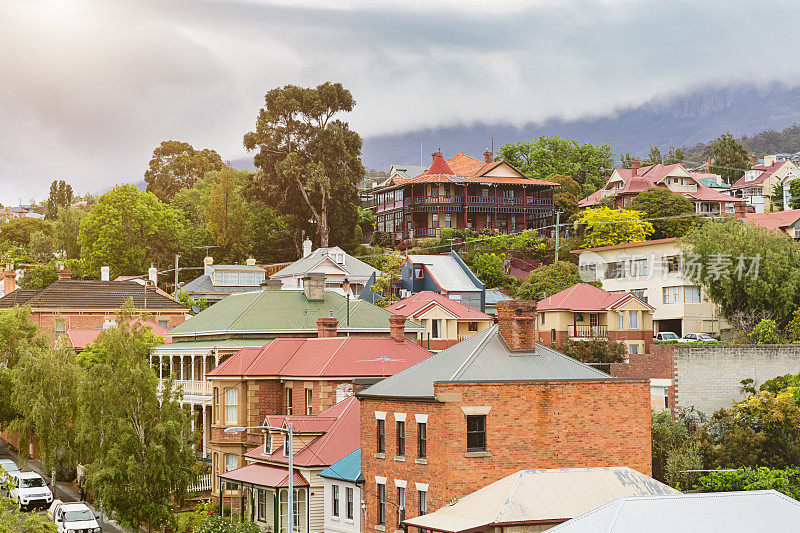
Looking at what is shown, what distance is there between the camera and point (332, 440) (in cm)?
5062

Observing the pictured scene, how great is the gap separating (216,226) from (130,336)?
78383 millimetres

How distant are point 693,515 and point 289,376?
97.9 feet

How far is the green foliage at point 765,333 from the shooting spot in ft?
244

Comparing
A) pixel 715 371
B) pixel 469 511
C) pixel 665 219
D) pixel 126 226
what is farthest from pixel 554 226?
pixel 469 511

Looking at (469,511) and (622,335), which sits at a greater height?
(622,335)

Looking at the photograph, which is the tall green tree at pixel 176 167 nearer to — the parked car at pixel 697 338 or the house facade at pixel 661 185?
the house facade at pixel 661 185

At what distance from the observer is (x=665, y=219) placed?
10644 cm

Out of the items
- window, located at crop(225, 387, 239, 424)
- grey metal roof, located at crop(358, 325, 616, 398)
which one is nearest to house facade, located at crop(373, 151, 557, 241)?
window, located at crop(225, 387, 239, 424)

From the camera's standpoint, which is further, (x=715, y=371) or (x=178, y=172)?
(x=178, y=172)

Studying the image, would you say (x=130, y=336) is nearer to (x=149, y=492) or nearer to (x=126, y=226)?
(x=149, y=492)

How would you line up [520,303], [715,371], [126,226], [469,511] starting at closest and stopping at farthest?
[469,511] → [520,303] → [715,371] → [126,226]

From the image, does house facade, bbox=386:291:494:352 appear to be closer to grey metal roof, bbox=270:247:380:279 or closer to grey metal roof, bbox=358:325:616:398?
grey metal roof, bbox=270:247:380:279

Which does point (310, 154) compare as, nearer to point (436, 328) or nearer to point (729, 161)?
point (436, 328)

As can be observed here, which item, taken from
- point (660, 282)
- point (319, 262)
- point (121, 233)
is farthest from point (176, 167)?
point (660, 282)
